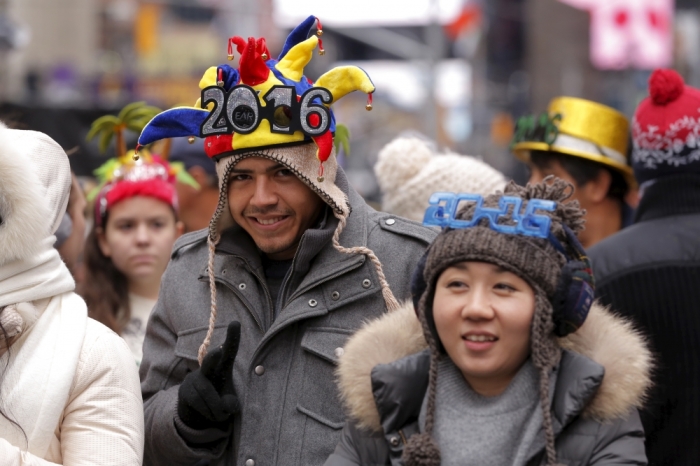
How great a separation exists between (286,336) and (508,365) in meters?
0.84

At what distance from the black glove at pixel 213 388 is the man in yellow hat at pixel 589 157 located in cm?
227

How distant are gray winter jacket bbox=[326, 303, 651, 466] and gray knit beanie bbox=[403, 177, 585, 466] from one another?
6 centimetres

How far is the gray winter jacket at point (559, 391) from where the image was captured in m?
2.68

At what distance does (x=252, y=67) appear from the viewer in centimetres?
337

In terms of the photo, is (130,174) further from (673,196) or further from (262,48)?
(673,196)

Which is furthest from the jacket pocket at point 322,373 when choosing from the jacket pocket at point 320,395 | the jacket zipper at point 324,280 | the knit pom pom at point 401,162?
the knit pom pom at point 401,162

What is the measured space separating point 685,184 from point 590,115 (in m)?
1.21

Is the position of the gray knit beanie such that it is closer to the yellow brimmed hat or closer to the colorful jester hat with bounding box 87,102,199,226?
the yellow brimmed hat

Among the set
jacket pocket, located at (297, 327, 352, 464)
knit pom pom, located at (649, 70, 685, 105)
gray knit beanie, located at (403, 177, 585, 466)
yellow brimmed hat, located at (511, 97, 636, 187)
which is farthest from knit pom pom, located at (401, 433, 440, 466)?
yellow brimmed hat, located at (511, 97, 636, 187)

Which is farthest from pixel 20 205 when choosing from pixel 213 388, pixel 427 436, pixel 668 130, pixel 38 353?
pixel 668 130

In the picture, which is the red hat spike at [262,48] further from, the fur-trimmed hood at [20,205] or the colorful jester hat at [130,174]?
the colorful jester hat at [130,174]

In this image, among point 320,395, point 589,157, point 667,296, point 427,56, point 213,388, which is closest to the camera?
point 213,388

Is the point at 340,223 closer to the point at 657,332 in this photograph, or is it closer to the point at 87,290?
the point at 657,332

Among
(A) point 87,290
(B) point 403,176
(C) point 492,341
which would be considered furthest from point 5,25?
(C) point 492,341
